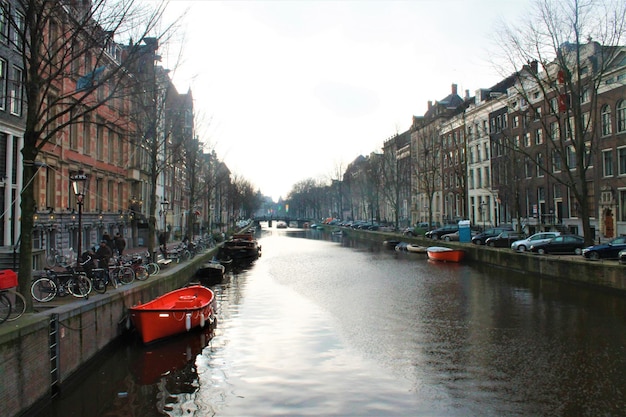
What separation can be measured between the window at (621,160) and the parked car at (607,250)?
15134 millimetres

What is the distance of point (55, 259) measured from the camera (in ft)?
Answer: 86.8

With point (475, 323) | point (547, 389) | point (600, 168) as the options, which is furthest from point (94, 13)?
point (600, 168)

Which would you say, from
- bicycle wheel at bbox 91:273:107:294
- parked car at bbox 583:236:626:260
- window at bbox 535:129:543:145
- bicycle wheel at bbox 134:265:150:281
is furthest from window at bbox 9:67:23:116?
window at bbox 535:129:543:145

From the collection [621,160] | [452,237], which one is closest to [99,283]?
[621,160]

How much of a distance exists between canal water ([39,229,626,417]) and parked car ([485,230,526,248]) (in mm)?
17243

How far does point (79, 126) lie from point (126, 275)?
15.6 metres

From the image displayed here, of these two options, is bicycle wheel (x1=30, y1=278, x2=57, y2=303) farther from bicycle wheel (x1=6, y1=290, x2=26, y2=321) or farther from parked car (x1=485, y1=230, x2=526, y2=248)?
parked car (x1=485, y1=230, x2=526, y2=248)

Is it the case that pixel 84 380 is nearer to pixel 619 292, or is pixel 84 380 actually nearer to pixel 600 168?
pixel 619 292

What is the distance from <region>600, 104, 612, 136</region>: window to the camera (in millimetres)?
44062

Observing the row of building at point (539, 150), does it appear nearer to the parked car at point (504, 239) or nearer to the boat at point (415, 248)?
the parked car at point (504, 239)

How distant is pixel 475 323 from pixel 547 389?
776 cm

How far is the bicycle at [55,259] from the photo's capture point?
24766mm

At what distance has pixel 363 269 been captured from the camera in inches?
1615

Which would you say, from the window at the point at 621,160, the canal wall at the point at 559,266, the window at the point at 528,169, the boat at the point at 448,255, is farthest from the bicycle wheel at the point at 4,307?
the window at the point at 528,169
